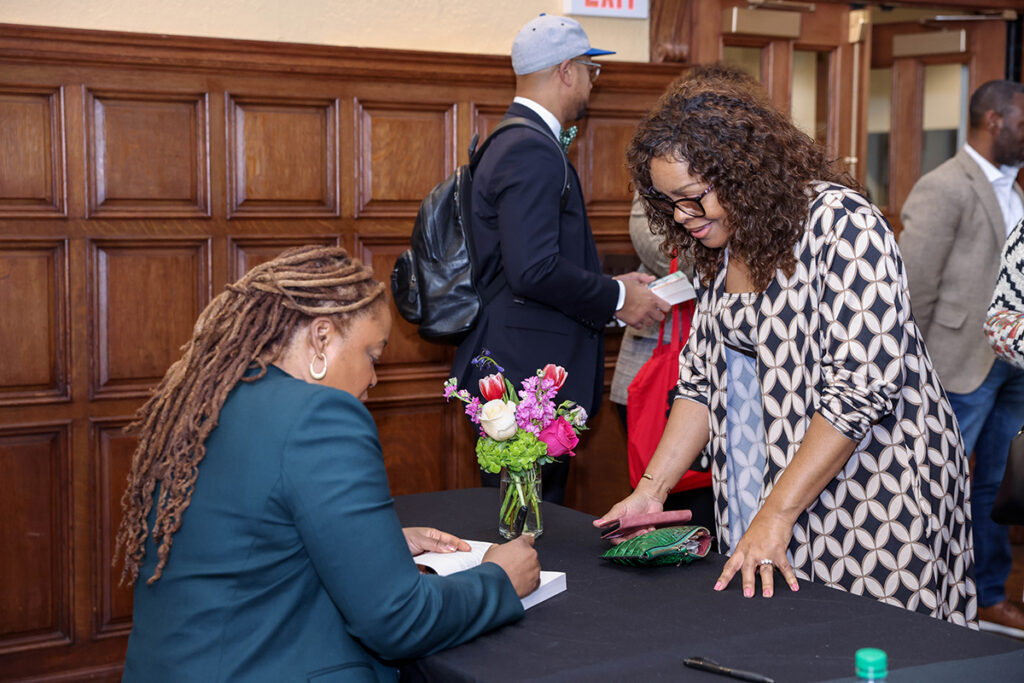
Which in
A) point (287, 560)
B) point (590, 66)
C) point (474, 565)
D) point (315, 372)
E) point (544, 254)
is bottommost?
point (474, 565)

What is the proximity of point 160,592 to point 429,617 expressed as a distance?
0.36 metres

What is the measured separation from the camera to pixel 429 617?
145cm

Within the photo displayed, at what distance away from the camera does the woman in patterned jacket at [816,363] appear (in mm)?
1836

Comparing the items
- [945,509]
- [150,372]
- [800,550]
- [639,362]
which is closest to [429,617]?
[800,550]

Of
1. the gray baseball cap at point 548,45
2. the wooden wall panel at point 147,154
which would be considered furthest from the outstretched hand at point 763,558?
the wooden wall panel at point 147,154

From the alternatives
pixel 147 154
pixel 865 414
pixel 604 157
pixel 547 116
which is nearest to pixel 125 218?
pixel 147 154

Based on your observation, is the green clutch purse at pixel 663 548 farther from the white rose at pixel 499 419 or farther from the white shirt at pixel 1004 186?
the white shirt at pixel 1004 186

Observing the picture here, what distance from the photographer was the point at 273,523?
140 centimetres

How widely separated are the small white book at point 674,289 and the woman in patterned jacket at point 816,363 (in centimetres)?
90

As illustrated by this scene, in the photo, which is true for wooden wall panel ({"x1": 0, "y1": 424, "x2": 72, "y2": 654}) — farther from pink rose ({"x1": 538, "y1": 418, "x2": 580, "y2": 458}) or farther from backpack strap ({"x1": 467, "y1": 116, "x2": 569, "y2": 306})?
pink rose ({"x1": 538, "y1": 418, "x2": 580, "y2": 458})

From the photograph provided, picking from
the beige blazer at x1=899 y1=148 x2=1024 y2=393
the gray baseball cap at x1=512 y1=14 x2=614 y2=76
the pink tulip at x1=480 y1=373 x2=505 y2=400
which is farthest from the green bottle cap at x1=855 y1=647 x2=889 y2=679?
the beige blazer at x1=899 y1=148 x2=1024 y2=393

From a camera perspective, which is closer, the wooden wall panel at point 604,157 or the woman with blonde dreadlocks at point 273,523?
the woman with blonde dreadlocks at point 273,523

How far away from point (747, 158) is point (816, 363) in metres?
0.38

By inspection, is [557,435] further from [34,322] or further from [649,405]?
[34,322]
